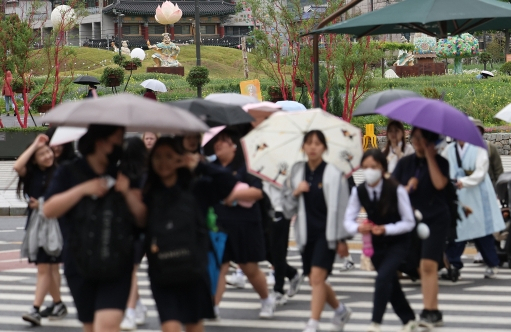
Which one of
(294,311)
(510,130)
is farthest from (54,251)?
(510,130)

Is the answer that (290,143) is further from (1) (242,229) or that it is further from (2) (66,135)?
(2) (66,135)

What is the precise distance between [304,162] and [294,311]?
1804mm

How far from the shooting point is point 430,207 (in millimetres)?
7539

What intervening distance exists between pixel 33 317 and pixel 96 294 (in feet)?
9.26

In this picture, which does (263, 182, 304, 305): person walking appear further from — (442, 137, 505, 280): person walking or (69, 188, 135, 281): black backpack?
(69, 188, 135, 281): black backpack

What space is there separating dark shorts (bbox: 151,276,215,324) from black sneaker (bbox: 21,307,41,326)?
116 inches

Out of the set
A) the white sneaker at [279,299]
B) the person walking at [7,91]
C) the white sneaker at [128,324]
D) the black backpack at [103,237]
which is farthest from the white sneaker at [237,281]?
the person walking at [7,91]

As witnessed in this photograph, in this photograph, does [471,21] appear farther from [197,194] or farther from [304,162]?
[197,194]

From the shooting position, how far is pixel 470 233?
991 centimetres

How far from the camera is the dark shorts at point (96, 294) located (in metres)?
5.32

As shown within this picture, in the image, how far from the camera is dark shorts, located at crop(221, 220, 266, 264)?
26.1ft

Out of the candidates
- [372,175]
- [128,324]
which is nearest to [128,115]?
[372,175]

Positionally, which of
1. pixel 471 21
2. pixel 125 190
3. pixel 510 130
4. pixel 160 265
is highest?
pixel 471 21

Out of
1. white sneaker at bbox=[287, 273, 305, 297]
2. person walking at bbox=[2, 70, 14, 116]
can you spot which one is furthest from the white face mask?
person walking at bbox=[2, 70, 14, 116]
